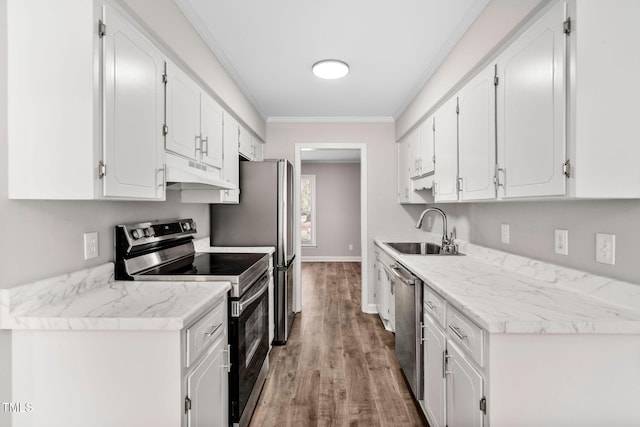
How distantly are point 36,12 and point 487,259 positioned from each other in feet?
8.77

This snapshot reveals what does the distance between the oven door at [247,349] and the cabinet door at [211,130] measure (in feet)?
3.05

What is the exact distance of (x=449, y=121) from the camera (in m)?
2.45

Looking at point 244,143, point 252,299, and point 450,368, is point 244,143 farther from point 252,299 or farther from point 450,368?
point 450,368

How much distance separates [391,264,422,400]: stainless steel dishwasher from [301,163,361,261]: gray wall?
537 centimetres

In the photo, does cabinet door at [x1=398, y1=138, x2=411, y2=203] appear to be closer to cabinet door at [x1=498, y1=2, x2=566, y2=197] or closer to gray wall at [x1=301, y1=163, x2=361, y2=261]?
cabinet door at [x1=498, y1=2, x2=566, y2=197]

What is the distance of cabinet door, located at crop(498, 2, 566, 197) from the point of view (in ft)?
4.11

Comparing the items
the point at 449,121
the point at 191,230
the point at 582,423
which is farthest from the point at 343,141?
the point at 582,423

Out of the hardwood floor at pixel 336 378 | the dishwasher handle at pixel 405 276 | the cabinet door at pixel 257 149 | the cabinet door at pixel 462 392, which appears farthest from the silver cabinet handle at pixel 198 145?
the cabinet door at pixel 462 392

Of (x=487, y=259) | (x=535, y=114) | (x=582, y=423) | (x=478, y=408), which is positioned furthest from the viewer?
(x=487, y=259)

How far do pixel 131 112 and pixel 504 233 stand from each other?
2235 millimetres

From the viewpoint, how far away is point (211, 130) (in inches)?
94.2

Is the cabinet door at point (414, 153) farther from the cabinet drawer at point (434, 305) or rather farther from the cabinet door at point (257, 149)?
the cabinet door at point (257, 149)

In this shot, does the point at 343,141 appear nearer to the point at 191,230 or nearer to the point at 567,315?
the point at 191,230

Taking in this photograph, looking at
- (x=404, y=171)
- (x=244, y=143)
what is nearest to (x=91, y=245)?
(x=244, y=143)
